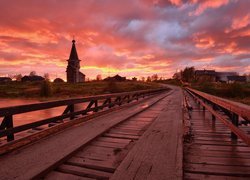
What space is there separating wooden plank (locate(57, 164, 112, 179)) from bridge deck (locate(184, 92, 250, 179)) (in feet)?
4.43

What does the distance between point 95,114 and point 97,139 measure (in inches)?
162

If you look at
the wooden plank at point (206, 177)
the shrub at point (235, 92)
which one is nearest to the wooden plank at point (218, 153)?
the wooden plank at point (206, 177)

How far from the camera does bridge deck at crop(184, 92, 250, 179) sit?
149 inches

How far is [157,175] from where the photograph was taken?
3.51 metres

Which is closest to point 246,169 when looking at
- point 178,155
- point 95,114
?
point 178,155

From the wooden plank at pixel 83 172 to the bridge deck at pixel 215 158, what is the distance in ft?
4.43

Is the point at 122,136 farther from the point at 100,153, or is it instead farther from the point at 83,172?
the point at 83,172

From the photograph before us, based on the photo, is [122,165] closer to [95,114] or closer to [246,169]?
[246,169]

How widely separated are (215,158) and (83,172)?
2652 mm

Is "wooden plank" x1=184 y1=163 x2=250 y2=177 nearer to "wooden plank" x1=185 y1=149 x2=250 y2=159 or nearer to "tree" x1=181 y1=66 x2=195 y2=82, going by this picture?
"wooden plank" x1=185 y1=149 x2=250 y2=159

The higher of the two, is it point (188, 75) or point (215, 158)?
point (188, 75)

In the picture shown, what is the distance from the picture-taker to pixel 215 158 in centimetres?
457

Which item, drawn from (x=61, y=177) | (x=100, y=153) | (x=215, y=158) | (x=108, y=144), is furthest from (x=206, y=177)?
(x=108, y=144)

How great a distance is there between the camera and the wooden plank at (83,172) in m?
3.68
